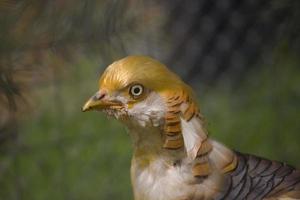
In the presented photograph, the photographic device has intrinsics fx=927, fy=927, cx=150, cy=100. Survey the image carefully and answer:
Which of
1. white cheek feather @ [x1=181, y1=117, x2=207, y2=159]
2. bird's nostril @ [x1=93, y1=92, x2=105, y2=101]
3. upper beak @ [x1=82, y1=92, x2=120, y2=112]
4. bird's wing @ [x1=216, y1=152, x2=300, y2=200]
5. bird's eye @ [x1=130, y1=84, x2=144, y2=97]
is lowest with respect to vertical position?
bird's wing @ [x1=216, y1=152, x2=300, y2=200]

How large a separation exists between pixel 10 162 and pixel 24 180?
0.35 m

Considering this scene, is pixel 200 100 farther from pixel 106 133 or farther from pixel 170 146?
pixel 170 146

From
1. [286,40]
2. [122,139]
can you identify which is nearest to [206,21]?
[122,139]

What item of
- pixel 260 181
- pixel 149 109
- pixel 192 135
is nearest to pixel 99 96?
pixel 149 109

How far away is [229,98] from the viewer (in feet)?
14.9

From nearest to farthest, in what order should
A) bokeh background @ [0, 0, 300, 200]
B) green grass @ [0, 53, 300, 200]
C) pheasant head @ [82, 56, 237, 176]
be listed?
pheasant head @ [82, 56, 237, 176], bokeh background @ [0, 0, 300, 200], green grass @ [0, 53, 300, 200]

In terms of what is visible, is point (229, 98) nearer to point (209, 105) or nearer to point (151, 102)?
point (209, 105)

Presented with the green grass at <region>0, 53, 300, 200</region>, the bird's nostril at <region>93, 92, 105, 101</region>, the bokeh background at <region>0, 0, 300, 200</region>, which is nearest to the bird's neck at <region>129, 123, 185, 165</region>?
the bird's nostril at <region>93, 92, 105, 101</region>

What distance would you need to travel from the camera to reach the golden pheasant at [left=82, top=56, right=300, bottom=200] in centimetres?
226

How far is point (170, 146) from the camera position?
231 centimetres

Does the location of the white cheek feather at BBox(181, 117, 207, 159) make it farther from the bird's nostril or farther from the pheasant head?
the bird's nostril

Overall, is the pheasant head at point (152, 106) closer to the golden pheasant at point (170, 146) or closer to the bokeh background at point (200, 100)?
the golden pheasant at point (170, 146)

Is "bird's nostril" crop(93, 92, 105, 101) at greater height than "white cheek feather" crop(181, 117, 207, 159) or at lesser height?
greater

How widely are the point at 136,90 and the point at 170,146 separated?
0.17m
